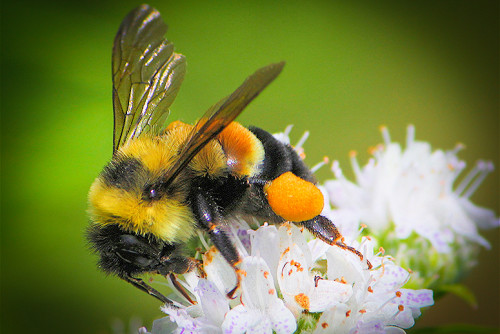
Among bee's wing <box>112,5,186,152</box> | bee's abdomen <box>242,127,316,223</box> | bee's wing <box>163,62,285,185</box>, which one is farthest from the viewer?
bee's wing <box>112,5,186,152</box>

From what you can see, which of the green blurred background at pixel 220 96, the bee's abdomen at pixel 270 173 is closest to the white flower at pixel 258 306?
the bee's abdomen at pixel 270 173

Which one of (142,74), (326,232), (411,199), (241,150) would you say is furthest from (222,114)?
(411,199)

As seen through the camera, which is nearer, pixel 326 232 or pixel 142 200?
pixel 142 200

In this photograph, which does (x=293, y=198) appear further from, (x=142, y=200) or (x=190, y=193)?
(x=142, y=200)

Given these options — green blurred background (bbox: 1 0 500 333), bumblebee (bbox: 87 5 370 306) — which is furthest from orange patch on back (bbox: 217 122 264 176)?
green blurred background (bbox: 1 0 500 333)

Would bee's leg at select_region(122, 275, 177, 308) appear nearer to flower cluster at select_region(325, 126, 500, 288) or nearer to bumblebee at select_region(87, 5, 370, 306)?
bumblebee at select_region(87, 5, 370, 306)

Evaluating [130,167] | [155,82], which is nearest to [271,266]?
[130,167]
